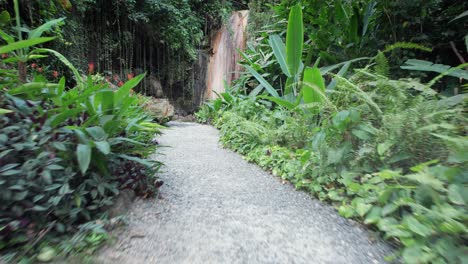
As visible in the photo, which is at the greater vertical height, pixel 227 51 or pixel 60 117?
pixel 227 51

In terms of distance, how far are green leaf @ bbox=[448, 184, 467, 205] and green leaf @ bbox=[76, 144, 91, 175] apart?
1.53 metres

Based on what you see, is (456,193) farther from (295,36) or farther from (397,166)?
(295,36)

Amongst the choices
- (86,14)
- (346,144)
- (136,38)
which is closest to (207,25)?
(136,38)

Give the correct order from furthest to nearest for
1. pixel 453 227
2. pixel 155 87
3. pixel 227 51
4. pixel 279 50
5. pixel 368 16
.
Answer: pixel 155 87, pixel 227 51, pixel 279 50, pixel 368 16, pixel 453 227

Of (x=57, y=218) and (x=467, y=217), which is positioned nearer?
(x=467, y=217)

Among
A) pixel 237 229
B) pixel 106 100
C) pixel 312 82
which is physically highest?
pixel 312 82

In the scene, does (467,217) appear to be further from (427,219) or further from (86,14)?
(86,14)

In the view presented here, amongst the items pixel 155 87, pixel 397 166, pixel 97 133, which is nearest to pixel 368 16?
pixel 397 166

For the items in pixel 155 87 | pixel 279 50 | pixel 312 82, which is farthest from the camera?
pixel 155 87

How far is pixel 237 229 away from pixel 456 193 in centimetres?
97

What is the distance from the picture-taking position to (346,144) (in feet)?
5.43

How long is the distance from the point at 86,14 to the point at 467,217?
7404 millimetres

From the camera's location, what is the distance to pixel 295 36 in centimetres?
291

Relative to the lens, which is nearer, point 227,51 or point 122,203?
point 122,203
